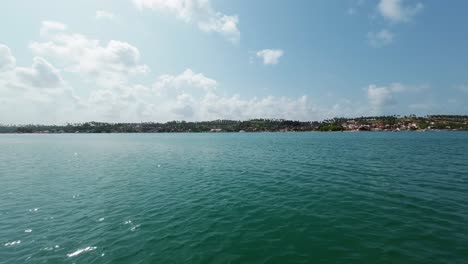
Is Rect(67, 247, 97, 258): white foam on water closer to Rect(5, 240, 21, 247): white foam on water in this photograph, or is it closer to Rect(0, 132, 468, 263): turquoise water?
Rect(0, 132, 468, 263): turquoise water

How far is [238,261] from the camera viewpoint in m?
11.8

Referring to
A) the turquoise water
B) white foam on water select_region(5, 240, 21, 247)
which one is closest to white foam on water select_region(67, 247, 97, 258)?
the turquoise water

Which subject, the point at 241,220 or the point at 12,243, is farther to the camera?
the point at 241,220

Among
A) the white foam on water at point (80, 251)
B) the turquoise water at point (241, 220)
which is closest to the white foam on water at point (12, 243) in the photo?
the turquoise water at point (241, 220)

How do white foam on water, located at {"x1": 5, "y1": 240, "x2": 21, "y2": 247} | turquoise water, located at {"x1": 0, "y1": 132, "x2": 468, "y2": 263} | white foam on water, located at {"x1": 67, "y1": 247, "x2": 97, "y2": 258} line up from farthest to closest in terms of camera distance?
white foam on water, located at {"x1": 5, "y1": 240, "x2": 21, "y2": 247} → white foam on water, located at {"x1": 67, "y1": 247, "x2": 97, "y2": 258} → turquoise water, located at {"x1": 0, "y1": 132, "x2": 468, "y2": 263}

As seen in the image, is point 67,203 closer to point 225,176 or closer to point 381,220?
→ point 225,176

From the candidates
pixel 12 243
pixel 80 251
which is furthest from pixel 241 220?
pixel 12 243

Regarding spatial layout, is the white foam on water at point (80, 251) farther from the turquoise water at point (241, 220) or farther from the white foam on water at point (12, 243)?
the white foam on water at point (12, 243)

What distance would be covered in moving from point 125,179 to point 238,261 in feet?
90.4

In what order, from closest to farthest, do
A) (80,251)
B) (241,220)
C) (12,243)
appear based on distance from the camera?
(80,251)
(12,243)
(241,220)

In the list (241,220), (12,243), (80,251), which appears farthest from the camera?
(241,220)

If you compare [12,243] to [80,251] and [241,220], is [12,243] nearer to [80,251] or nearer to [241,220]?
[80,251]

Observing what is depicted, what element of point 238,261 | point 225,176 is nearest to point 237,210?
point 238,261

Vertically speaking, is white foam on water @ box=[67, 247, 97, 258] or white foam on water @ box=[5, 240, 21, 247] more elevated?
white foam on water @ box=[67, 247, 97, 258]
